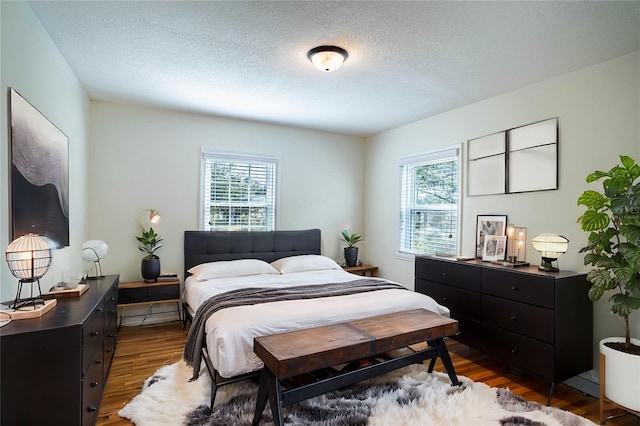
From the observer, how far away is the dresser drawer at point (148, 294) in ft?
12.0

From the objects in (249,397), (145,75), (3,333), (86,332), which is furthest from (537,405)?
(145,75)

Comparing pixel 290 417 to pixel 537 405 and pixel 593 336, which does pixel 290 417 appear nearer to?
pixel 537 405

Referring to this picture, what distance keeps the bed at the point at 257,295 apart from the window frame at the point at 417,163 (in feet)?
3.36

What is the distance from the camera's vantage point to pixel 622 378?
2164 mm

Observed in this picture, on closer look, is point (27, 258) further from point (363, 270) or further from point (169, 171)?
point (363, 270)

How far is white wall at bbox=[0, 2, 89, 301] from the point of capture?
1.77 meters

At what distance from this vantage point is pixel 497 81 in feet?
10.2

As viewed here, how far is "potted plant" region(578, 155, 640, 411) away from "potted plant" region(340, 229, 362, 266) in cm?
297

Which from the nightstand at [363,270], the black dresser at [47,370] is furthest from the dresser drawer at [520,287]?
the black dresser at [47,370]

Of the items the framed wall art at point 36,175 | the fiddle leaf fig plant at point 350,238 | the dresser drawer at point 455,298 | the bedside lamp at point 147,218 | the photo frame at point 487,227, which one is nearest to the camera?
the framed wall art at point 36,175

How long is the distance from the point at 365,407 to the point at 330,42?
8.37ft

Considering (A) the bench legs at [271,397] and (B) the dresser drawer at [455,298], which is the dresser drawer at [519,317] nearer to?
(B) the dresser drawer at [455,298]

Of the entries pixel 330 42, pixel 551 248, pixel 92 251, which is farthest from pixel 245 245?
pixel 551 248

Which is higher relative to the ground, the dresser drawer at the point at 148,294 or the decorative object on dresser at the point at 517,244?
the decorative object on dresser at the point at 517,244
